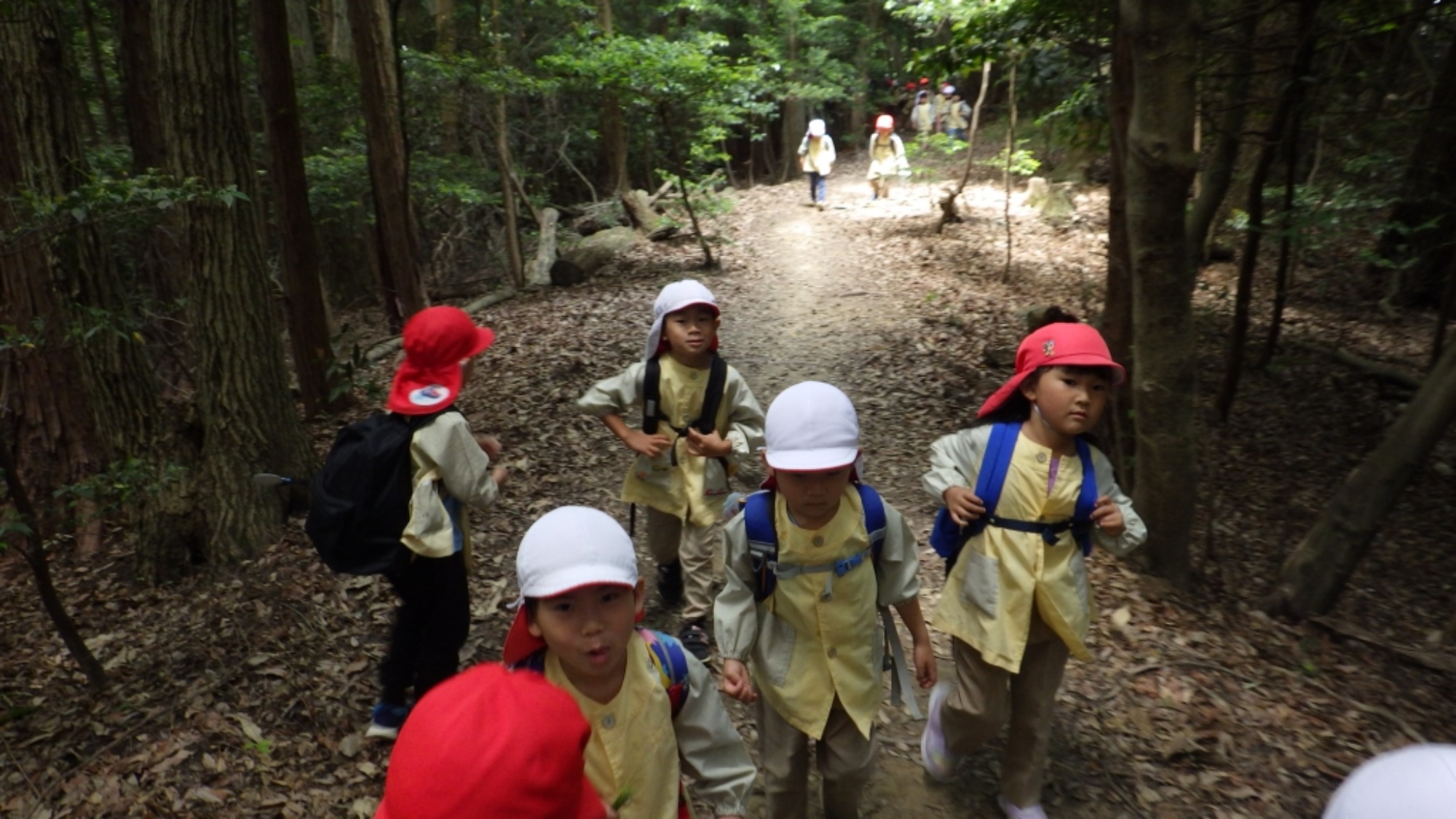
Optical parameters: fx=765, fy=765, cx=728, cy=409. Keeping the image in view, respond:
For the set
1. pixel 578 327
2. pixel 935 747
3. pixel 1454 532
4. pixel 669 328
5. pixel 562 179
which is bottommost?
pixel 1454 532

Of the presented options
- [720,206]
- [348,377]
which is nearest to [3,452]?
[348,377]

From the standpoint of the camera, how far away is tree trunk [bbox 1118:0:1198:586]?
354 centimetres

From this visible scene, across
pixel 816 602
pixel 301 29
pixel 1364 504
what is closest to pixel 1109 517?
pixel 816 602

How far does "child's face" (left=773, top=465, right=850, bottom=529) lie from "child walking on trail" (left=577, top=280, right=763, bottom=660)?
109 centimetres

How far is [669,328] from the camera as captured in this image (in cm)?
371

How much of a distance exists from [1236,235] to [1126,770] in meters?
11.4

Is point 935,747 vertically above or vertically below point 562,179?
below

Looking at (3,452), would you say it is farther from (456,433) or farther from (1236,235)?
(1236,235)

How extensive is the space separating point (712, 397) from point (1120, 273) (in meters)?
3.69

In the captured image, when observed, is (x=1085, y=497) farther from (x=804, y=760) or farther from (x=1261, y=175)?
(x=1261, y=175)

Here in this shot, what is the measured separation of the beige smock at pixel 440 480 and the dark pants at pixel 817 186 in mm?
15609

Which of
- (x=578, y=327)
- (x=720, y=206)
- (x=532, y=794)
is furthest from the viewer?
(x=720, y=206)

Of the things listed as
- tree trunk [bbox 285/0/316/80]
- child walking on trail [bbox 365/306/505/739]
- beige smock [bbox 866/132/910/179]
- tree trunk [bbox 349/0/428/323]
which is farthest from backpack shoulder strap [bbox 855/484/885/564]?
beige smock [bbox 866/132/910/179]

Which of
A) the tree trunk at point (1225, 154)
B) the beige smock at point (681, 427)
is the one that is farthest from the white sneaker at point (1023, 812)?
the tree trunk at point (1225, 154)
